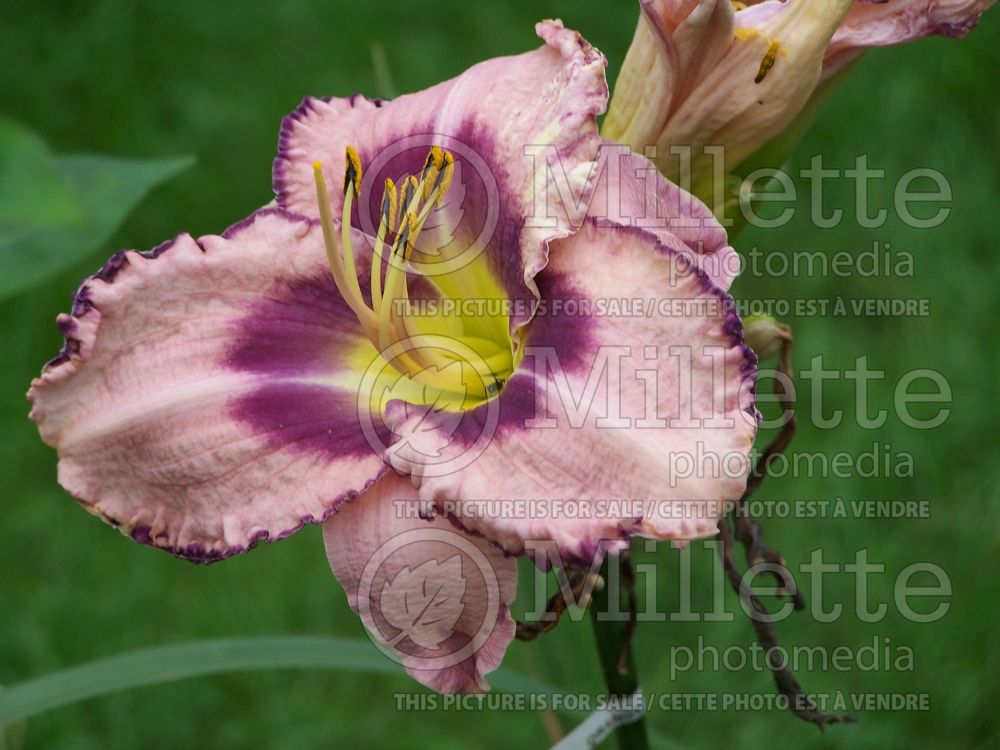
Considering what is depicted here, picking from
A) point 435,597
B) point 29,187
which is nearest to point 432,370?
point 435,597

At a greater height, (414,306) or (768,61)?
(768,61)

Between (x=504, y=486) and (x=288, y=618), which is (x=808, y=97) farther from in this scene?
(x=288, y=618)

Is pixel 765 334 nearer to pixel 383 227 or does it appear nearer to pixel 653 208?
pixel 653 208

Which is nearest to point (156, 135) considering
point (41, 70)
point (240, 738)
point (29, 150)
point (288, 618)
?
point (41, 70)

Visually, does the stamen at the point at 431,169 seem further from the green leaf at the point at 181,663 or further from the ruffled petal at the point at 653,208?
the green leaf at the point at 181,663

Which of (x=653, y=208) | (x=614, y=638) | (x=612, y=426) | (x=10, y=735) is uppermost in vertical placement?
(x=653, y=208)

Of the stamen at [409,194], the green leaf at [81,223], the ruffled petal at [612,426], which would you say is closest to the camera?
the ruffled petal at [612,426]

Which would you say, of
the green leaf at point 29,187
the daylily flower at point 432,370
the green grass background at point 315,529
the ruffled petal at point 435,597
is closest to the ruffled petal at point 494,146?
the daylily flower at point 432,370
